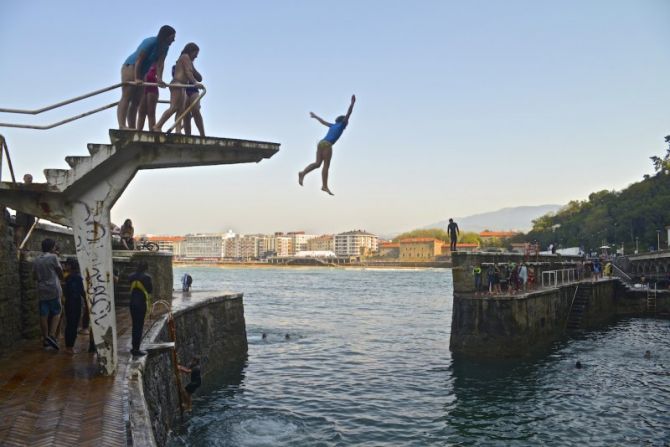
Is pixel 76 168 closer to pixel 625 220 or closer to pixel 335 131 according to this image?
pixel 335 131

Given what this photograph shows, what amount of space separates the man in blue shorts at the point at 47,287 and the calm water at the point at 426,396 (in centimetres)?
354

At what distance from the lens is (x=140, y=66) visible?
29.0ft

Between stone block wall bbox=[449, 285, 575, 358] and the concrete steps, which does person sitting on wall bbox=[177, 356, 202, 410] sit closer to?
the concrete steps

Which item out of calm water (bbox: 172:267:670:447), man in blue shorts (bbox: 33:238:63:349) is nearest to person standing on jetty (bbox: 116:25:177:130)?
man in blue shorts (bbox: 33:238:63:349)

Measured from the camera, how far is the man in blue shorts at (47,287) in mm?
10547

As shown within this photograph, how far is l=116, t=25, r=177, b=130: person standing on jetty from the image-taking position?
8.78m

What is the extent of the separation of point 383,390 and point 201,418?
21.7 ft

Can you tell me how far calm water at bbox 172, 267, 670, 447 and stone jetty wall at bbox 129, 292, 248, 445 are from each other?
2.59ft

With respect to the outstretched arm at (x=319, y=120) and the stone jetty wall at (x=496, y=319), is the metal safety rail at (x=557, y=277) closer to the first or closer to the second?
the stone jetty wall at (x=496, y=319)

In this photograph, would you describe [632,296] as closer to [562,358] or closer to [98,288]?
[562,358]

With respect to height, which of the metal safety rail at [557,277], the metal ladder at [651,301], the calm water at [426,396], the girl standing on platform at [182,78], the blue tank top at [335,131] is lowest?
the calm water at [426,396]

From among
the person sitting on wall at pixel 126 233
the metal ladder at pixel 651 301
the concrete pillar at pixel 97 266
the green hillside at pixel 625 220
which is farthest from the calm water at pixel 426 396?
the green hillside at pixel 625 220

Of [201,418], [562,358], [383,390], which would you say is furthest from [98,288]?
[562,358]

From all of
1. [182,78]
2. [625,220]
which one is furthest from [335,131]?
[625,220]
